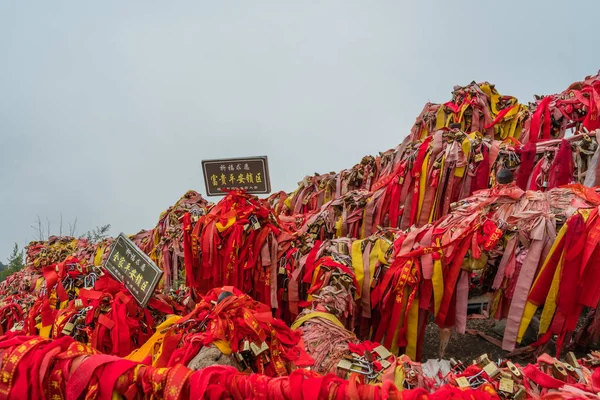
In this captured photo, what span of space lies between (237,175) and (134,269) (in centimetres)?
135

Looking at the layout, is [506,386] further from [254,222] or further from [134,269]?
[254,222]

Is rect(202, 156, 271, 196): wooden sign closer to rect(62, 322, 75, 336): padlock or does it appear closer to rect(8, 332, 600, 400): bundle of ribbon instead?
rect(62, 322, 75, 336): padlock

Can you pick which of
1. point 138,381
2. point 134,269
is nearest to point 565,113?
point 134,269

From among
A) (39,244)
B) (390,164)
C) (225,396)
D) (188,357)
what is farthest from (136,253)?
(39,244)

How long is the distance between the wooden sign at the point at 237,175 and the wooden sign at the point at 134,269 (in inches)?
46.7

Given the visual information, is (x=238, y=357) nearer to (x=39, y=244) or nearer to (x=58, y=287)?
(x=58, y=287)

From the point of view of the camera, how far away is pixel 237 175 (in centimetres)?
423

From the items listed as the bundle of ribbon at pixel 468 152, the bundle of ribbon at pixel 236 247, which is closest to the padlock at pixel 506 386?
the bundle of ribbon at pixel 236 247

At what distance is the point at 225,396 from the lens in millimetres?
1952

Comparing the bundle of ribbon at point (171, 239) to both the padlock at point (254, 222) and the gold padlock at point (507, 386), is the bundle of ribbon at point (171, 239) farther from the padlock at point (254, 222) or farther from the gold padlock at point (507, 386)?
the gold padlock at point (507, 386)

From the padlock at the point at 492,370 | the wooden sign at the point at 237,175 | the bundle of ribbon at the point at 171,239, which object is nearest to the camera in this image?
the padlock at the point at 492,370

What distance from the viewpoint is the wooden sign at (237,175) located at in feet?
13.7

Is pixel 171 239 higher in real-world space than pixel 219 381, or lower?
lower

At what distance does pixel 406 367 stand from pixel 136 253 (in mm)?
1778
